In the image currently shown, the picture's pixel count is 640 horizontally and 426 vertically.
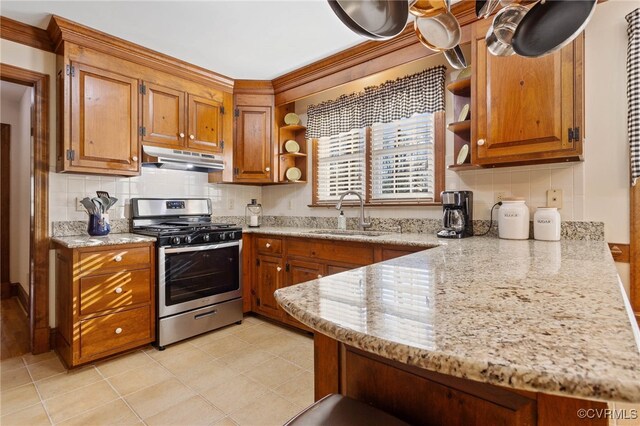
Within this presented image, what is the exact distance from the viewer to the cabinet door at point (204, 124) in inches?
124

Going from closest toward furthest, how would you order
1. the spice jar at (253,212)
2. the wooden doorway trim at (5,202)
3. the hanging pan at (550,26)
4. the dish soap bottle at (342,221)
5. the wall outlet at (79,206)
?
the hanging pan at (550,26), the wall outlet at (79,206), the dish soap bottle at (342,221), the spice jar at (253,212), the wooden doorway trim at (5,202)

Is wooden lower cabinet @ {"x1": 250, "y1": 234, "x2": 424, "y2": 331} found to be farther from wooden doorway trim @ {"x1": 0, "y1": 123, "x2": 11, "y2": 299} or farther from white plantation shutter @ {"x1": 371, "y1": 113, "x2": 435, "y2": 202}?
wooden doorway trim @ {"x1": 0, "y1": 123, "x2": 11, "y2": 299}

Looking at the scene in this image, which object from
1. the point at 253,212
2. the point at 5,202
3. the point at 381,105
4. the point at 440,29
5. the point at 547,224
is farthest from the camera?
the point at 5,202

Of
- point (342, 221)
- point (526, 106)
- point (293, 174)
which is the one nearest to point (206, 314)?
point (342, 221)

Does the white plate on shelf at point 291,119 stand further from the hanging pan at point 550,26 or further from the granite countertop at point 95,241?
the hanging pan at point 550,26

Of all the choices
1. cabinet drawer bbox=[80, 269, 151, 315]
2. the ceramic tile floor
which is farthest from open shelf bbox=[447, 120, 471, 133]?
cabinet drawer bbox=[80, 269, 151, 315]

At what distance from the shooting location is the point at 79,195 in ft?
8.90

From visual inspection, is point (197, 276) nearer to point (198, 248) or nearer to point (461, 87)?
point (198, 248)

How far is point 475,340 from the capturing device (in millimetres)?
503

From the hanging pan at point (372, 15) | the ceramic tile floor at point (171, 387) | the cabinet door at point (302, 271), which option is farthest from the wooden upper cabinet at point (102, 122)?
the hanging pan at point (372, 15)

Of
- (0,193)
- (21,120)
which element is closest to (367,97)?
(21,120)

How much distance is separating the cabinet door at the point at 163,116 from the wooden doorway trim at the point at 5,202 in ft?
8.28

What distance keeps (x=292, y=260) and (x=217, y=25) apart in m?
1.95

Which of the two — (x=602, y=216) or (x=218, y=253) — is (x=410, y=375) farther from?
(x=218, y=253)
